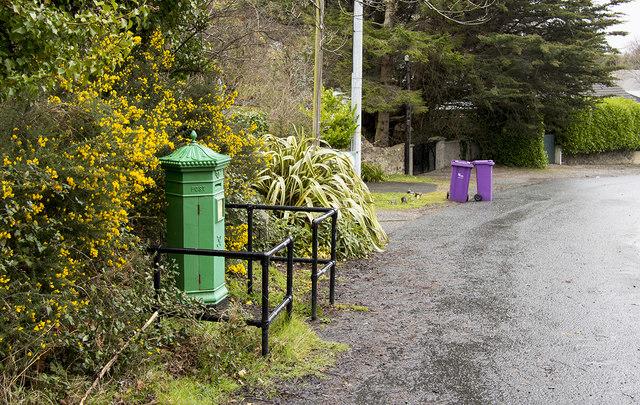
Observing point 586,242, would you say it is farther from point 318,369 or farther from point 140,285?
point 140,285

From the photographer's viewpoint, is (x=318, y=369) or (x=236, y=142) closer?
(x=318, y=369)

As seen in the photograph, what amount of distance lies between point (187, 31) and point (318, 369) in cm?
535

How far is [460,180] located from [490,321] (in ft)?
40.9

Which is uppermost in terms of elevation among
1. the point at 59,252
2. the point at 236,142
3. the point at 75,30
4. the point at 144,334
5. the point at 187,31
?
the point at 187,31

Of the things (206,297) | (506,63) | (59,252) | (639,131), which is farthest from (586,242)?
(639,131)

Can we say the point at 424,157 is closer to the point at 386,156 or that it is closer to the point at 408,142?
the point at 408,142

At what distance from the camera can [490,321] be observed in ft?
25.7

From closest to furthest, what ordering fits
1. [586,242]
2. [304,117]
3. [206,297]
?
[206,297]
[586,242]
[304,117]

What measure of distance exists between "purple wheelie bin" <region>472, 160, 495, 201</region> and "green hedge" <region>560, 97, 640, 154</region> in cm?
1698

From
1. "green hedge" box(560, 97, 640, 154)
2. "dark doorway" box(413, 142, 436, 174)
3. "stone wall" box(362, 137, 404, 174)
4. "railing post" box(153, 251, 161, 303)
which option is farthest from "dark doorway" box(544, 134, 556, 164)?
"railing post" box(153, 251, 161, 303)

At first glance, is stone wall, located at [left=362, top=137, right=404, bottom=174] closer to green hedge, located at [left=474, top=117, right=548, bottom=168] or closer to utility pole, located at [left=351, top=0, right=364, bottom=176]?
green hedge, located at [left=474, top=117, right=548, bottom=168]

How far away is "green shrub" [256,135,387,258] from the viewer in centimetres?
1102

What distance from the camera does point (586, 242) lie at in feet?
43.8

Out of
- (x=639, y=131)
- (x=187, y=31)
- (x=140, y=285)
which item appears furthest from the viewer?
(x=639, y=131)
